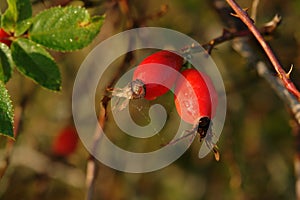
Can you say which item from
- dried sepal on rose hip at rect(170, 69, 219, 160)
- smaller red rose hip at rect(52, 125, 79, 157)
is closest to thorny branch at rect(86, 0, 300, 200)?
dried sepal on rose hip at rect(170, 69, 219, 160)

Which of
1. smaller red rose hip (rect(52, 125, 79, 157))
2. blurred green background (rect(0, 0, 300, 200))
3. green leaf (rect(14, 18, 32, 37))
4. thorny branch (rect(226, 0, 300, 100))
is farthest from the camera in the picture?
blurred green background (rect(0, 0, 300, 200))

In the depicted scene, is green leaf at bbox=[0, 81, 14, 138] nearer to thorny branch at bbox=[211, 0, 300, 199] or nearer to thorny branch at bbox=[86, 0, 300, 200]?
thorny branch at bbox=[86, 0, 300, 200]

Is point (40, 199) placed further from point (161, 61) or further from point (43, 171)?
point (161, 61)

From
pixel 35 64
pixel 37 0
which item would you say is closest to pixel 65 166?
pixel 37 0

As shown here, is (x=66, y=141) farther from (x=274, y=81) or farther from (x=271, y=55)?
(x=271, y=55)

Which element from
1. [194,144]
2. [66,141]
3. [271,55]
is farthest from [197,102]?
[194,144]

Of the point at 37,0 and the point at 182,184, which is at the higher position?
the point at 37,0
